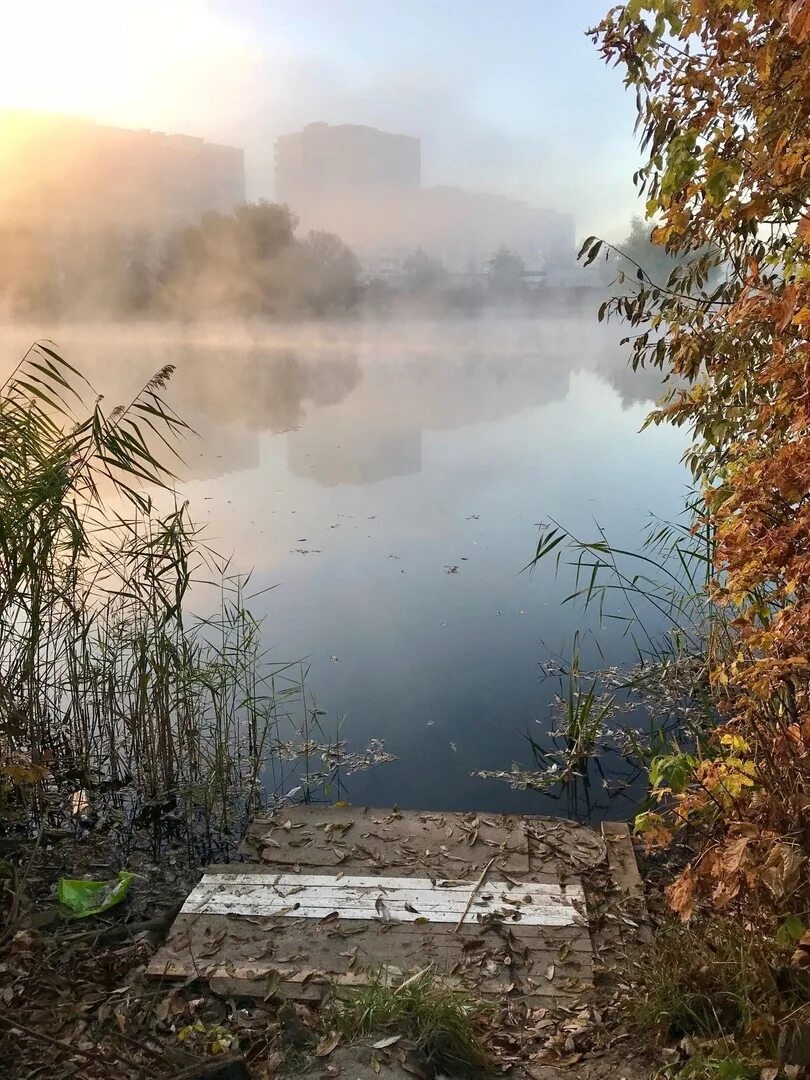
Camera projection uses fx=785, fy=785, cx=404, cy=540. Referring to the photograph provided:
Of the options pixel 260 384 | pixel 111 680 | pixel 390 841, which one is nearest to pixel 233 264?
→ pixel 260 384

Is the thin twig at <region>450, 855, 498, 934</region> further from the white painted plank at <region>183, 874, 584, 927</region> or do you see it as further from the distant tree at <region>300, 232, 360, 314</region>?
the distant tree at <region>300, 232, 360, 314</region>

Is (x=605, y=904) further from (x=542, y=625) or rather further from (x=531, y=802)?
(x=542, y=625)

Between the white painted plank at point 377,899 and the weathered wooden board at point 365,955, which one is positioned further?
the white painted plank at point 377,899

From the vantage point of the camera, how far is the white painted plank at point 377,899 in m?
2.13

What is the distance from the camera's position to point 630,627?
4801mm

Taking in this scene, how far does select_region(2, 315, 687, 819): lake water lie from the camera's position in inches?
152

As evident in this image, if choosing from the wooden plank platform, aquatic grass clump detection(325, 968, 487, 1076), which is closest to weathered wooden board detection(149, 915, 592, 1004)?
the wooden plank platform

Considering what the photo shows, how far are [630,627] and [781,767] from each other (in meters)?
3.09

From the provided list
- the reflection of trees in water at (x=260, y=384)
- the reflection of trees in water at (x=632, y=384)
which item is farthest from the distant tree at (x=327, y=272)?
the reflection of trees in water at (x=632, y=384)

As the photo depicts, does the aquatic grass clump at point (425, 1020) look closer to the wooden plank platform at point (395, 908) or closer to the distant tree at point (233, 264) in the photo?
the wooden plank platform at point (395, 908)

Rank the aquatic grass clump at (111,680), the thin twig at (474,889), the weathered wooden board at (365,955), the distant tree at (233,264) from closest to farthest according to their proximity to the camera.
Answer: the weathered wooden board at (365,955) < the thin twig at (474,889) < the aquatic grass clump at (111,680) < the distant tree at (233,264)

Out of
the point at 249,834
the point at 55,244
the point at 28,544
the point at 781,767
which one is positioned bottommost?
the point at 249,834

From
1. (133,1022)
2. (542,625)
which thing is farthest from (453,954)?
(542,625)

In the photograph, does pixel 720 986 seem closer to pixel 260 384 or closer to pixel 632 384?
pixel 260 384
